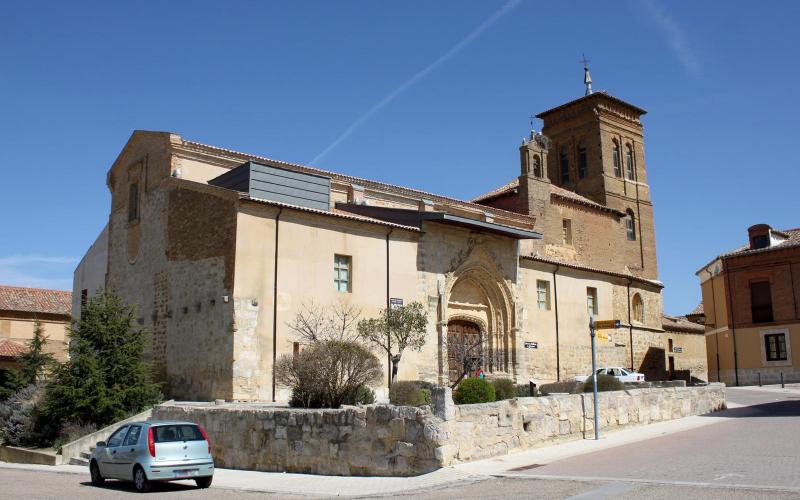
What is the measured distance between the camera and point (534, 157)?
4056cm

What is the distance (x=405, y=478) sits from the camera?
12.9 m

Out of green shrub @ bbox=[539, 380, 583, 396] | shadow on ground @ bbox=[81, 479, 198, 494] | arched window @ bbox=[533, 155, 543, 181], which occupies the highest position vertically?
arched window @ bbox=[533, 155, 543, 181]

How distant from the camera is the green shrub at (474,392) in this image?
16719 millimetres

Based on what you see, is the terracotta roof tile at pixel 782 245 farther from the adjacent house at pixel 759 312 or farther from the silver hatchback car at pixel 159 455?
the silver hatchback car at pixel 159 455

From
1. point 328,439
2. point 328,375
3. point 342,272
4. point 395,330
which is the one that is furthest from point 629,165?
point 328,439

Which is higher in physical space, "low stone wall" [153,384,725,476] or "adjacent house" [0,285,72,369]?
"adjacent house" [0,285,72,369]

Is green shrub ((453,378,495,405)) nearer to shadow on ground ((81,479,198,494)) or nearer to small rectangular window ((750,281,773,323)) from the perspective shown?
shadow on ground ((81,479,198,494))

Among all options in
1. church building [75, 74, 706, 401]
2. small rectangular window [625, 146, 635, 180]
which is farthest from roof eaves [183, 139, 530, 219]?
small rectangular window [625, 146, 635, 180]

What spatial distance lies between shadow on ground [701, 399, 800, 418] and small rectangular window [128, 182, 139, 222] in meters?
23.0

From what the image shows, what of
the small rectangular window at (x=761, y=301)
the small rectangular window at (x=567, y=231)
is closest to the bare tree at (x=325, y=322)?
the small rectangular window at (x=567, y=231)

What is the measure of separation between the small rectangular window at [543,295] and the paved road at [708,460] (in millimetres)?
13786

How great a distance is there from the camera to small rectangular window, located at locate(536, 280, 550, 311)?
105ft

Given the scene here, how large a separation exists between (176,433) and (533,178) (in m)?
29.5

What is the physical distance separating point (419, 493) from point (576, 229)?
33.8 m
